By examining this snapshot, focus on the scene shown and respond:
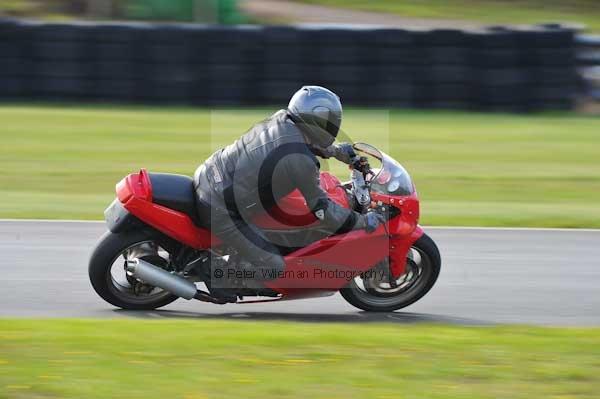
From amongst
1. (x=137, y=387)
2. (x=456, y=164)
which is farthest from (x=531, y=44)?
(x=137, y=387)

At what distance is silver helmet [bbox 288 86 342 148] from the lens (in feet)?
21.6

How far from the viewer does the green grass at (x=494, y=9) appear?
24.0 metres

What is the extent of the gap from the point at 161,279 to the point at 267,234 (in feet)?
2.42

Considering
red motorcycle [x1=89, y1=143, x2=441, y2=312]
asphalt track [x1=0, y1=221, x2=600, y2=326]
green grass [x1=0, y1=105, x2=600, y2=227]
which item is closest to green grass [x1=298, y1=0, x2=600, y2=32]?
green grass [x1=0, y1=105, x2=600, y2=227]

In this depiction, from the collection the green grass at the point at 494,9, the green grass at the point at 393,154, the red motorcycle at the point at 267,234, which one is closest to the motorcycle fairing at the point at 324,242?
the red motorcycle at the point at 267,234

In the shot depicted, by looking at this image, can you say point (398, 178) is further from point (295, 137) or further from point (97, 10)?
point (97, 10)

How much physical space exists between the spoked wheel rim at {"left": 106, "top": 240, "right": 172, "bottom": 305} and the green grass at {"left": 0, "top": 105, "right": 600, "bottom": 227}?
331 cm

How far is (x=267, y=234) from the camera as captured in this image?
22.4 ft

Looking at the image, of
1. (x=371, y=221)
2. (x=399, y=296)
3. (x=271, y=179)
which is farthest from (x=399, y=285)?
(x=271, y=179)

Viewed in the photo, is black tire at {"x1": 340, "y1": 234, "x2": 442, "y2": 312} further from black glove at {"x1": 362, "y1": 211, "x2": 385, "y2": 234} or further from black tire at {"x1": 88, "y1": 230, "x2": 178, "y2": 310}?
black tire at {"x1": 88, "y1": 230, "x2": 178, "y2": 310}

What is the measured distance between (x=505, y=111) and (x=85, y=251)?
8782 millimetres

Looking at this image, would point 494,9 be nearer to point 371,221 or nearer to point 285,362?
point 371,221

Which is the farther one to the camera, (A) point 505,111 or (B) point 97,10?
(B) point 97,10

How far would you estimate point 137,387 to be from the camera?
16.7ft
